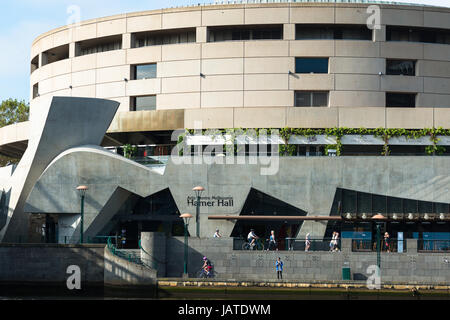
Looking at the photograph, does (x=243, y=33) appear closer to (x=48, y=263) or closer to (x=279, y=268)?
(x=279, y=268)

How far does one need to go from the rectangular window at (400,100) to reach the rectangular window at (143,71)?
1855cm

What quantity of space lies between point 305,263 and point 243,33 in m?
22.3

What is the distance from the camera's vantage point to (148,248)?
47.7m

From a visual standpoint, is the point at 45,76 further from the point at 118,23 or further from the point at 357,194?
the point at 357,194

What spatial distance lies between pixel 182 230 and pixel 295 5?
1952cm

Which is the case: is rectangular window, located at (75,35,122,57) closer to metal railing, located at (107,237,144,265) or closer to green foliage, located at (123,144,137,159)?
green foliage, located at (123,144,137,159)

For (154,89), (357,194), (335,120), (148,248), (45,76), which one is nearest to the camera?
(148,248)

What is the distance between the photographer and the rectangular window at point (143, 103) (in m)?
62.7

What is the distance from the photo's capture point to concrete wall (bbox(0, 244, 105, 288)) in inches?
1901

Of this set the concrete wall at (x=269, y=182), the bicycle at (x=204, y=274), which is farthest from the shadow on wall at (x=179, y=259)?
the concrete wall at (x=269, y=182)

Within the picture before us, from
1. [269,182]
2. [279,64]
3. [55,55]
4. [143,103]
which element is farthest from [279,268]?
[55,55]

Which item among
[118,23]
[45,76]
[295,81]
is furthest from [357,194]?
[45,76]

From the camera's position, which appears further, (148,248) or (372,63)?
(372,63)

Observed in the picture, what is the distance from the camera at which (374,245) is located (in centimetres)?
4806
